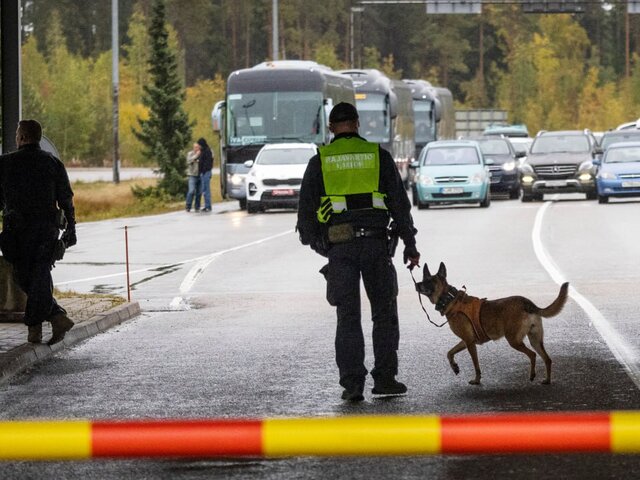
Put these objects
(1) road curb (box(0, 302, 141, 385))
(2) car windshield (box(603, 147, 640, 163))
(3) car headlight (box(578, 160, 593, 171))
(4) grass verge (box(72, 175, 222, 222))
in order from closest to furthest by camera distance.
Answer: (1) road curb (box(0, 302, 141, 385)) → (2) car windshield (box(603, 147, 640, 163)) → (3) car headlight (box(578, 160, 593, 171)) → (4) grass verge (box(72, 175, 222, 222))

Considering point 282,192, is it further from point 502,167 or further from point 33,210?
point 33,210

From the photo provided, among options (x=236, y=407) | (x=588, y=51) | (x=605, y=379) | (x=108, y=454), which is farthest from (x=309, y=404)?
(x=588, y=51)

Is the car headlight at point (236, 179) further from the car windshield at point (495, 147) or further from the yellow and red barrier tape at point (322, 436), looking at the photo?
the yellow and red barrier tape at point (322, 436)

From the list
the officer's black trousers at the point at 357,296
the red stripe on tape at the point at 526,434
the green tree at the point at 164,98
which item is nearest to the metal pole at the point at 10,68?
the officer's black trousers at the point at 357,296

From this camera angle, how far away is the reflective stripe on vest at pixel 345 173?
9.23 meters

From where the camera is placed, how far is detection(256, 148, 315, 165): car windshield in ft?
127

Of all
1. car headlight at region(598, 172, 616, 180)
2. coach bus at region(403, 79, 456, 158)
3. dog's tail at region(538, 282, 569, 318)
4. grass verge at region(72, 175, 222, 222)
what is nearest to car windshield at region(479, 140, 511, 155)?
car headlight at region(598, 172, 616, 180)

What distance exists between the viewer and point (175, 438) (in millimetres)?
3969

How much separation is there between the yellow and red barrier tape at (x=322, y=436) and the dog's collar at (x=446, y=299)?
5779 millimetres

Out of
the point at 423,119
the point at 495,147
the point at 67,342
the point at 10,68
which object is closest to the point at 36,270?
the point at 67,342

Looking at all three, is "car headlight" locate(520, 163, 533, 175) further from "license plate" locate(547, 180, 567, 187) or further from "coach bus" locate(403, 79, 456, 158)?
"coach bus" locate(403, 79, 456, 158)

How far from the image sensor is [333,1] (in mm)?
134375

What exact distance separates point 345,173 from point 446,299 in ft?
3.69

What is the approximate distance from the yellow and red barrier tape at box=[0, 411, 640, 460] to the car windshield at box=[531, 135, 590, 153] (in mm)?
39885
